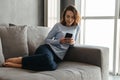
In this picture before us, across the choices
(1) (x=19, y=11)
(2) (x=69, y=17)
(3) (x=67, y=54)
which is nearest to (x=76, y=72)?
(3) (x=67, y=54)

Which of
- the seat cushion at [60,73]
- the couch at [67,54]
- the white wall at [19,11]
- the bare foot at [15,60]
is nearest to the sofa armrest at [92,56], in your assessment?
the couch at [67,54]

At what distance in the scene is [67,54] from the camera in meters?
2.65

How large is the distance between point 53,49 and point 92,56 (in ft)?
1.54

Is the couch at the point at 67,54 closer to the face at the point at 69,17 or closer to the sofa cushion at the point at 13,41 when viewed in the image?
the sofa cushion at the point at 13,41

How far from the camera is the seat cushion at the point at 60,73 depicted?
1712 millimetres

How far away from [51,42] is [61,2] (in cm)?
172

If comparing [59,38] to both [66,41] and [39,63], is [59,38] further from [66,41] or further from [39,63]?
[39,63]

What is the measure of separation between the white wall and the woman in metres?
0.84

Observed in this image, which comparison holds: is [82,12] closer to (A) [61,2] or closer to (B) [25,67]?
(A) [61,2]

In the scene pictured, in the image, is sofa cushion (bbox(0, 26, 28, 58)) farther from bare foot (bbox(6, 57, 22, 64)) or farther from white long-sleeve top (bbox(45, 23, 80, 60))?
white long-sleeve top (bbox(45, 23, 80, 60))

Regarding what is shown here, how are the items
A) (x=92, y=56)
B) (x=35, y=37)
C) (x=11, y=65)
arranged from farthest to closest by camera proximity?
1. (x=35, y=37)
2. (x=92, y=56)
3. (x=11, y=65)

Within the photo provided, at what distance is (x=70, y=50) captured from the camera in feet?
8.69

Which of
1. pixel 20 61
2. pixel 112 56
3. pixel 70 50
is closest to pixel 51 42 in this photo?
pixel 70 50

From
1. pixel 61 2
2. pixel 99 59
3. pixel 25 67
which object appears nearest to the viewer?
pixel 25 67
